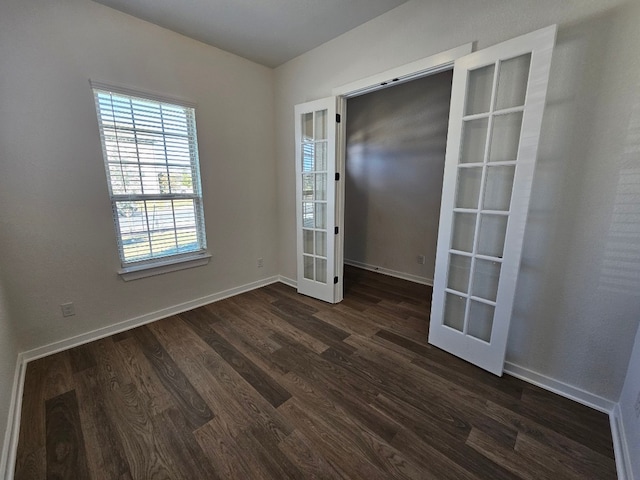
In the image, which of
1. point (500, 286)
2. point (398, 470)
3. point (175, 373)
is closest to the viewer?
point (398, 470)

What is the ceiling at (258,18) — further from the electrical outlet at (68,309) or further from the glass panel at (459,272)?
the electrical outlet at (68,309)

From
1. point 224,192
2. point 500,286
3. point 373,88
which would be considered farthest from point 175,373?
point 373,88

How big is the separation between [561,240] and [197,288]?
10.5 feet

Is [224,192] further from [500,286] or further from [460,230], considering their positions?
[500,286]

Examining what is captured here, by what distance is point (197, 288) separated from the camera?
115 inches

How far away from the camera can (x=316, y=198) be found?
3.02 meters

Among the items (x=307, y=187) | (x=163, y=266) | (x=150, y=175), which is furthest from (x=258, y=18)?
(x=163, y=266)

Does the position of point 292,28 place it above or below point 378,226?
above

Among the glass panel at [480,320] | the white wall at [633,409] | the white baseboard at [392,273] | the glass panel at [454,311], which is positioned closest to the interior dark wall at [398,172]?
the white baseboard at [392,273]

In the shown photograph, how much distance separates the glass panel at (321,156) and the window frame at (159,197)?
1.27 metres

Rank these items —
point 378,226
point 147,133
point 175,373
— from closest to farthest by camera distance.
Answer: point 175,373, point 147,133, point 378,226

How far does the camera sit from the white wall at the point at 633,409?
1152mm

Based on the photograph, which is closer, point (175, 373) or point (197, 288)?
point (175, 373)

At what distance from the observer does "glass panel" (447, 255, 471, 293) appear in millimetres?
1995
